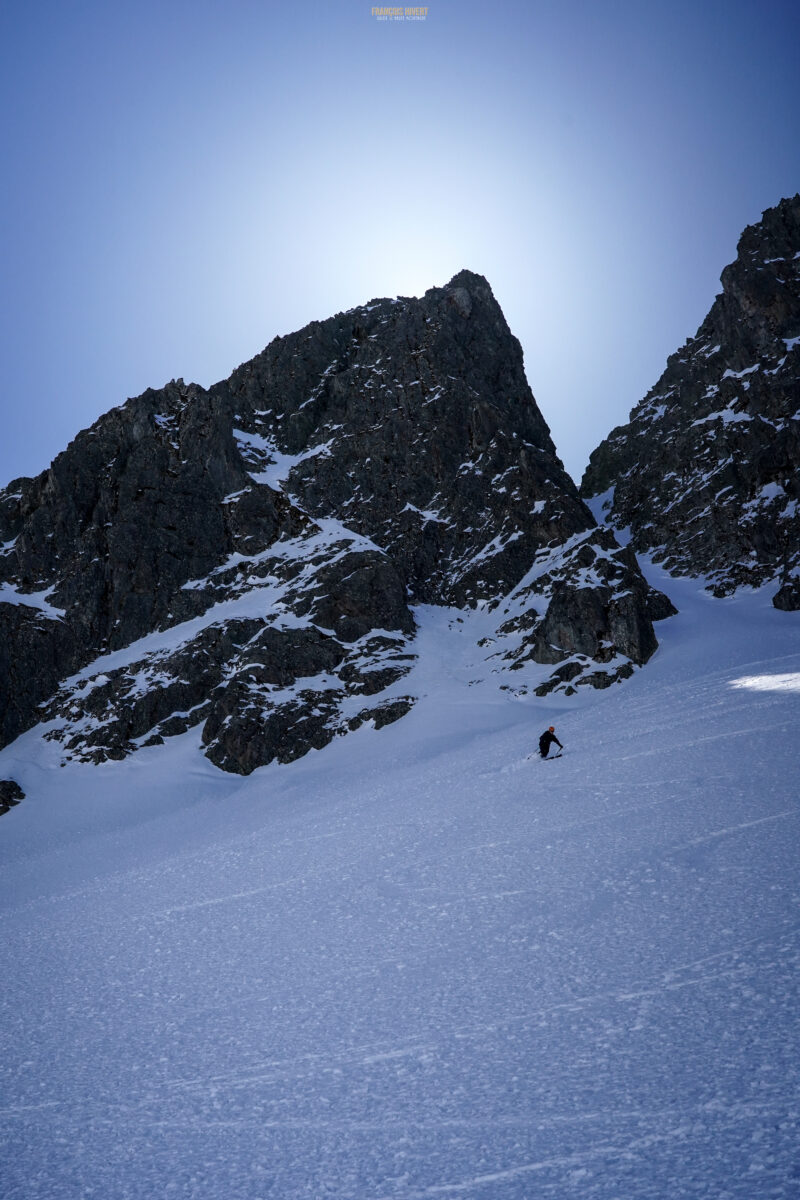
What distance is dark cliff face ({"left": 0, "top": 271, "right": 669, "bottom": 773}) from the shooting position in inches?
2066

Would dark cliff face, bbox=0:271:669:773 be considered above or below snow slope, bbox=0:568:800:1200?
above

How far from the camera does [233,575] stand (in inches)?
2719

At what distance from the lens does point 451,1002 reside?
9766 millimetres

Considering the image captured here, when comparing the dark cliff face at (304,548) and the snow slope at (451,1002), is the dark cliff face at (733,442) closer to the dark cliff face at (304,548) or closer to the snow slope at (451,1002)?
the dark cliff face at (304,548)

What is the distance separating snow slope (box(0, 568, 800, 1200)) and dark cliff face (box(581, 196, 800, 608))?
46550 millimetres

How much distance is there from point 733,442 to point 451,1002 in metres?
80.2

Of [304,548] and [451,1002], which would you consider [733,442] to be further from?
[451,1002]

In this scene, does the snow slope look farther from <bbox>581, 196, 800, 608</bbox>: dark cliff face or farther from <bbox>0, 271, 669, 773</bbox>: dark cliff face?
<bbox>581, 196, 800, 608</bbox>: dark cliff face

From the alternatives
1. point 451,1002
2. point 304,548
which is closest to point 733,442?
point 304,548

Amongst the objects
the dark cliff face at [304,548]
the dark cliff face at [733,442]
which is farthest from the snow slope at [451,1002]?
the dark cliff face at [733,442]

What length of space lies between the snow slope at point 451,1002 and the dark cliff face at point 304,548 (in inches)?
1118

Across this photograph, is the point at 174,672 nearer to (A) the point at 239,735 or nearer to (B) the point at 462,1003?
(A) the point at 239,735

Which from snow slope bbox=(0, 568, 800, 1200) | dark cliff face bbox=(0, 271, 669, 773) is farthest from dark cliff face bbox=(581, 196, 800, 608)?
snow slope bbox=(0, 568, 800, 1200)

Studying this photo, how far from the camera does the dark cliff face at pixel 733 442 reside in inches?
2667
